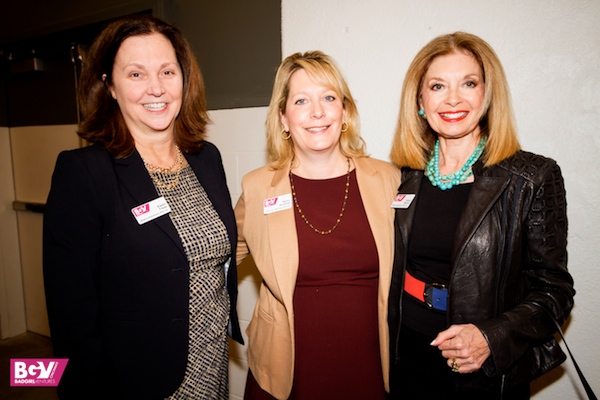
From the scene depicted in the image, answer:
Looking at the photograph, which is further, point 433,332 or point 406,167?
point 406,167

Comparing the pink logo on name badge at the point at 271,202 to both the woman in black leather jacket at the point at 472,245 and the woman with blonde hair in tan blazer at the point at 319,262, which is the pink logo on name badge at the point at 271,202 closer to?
the woman with blonde hair in tan blazer at the point at 319,262

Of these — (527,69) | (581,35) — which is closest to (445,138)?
(527,69)

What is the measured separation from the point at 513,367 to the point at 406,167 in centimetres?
95

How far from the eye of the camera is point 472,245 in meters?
1.33

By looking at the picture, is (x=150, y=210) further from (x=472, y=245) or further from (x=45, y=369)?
(x=472, y=245)

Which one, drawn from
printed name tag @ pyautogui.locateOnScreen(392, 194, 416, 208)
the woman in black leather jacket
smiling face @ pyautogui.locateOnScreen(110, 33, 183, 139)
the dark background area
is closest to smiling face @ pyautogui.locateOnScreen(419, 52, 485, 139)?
the woman in black leather jacket

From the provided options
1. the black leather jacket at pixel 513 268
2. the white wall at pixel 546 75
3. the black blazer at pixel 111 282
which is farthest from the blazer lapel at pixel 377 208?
the black blazer at pixel 111 282

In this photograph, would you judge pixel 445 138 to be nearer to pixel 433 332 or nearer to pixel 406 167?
pixel 406 167

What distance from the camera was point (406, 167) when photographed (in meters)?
1.84

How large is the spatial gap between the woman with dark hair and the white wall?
1.05 m

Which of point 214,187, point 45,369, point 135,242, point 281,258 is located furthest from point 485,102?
point 45,369

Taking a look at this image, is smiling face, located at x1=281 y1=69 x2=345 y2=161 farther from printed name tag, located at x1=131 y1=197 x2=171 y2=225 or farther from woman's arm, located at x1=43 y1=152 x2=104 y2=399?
woman's arm, located at x1=43 y1=152 x2=104 y2=399

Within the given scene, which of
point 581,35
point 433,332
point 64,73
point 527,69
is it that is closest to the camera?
point 433,332

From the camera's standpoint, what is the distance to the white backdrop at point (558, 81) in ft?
5.31
